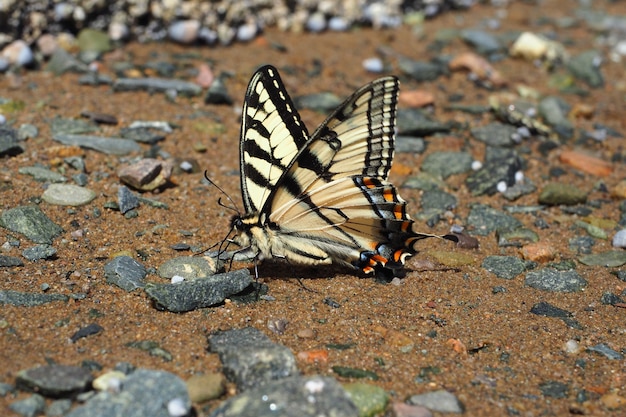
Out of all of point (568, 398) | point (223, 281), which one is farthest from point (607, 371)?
point (223, 281)

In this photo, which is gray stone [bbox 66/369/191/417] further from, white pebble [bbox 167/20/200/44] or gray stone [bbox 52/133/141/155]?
white pebble [bbox 167/20/200/44]

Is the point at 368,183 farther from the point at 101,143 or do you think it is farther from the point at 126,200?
the point at 101,143

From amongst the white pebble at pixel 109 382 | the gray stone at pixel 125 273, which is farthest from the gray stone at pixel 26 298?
the white pebble at pixel 109 382

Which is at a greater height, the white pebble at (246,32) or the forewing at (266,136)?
the forewing at (266,136)

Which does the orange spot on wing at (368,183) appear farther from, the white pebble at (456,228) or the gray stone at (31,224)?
the gray stone at (31,224)

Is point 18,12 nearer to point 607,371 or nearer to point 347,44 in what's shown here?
point 347,44

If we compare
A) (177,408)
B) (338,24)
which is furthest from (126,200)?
(338,24)
